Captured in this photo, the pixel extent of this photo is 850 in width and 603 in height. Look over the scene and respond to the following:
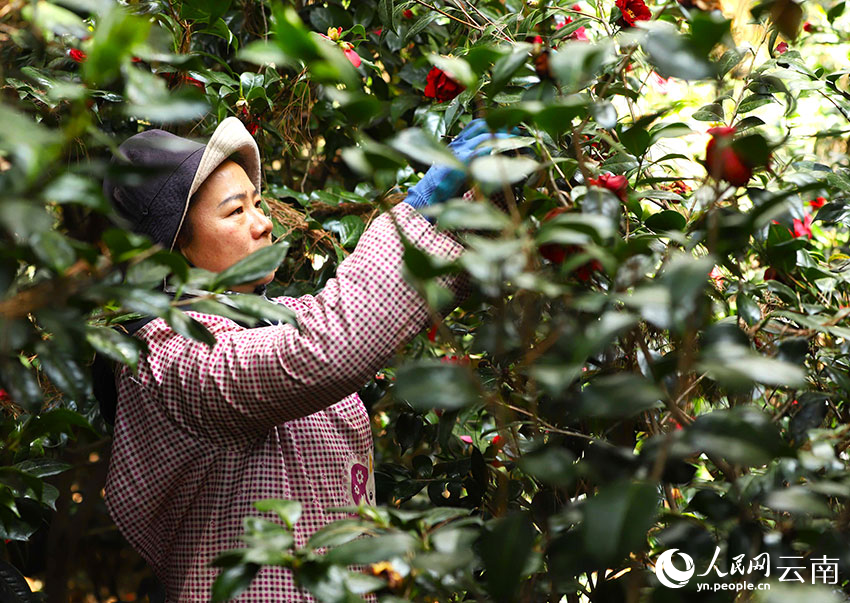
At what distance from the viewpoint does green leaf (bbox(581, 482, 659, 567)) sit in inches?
21.5

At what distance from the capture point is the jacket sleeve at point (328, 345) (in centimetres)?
100

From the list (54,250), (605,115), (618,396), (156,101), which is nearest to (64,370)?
(54,250)

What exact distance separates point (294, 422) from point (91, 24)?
2.89 feet

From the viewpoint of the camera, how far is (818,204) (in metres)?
1.92

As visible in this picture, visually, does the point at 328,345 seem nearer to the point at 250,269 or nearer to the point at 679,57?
the point at 250,269

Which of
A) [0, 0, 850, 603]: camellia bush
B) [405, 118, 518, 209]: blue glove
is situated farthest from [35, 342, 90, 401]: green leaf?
[405, 118, 518, 209]: blue glove

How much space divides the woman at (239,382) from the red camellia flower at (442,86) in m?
0.26

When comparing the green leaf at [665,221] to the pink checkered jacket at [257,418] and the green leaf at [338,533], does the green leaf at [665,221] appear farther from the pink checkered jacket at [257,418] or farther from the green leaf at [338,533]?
the green leaf at [338,533]

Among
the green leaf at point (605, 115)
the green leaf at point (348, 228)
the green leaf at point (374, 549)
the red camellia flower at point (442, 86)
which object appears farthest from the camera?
the green leaf at point (348, 228)

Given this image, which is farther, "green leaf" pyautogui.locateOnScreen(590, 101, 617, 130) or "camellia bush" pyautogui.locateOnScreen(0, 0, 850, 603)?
"green leaf" pyautogui.locateOnScreen(590, 101, 617, 130)

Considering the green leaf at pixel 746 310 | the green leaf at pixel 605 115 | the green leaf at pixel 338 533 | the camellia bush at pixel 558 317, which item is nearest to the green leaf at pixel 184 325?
the camellia bush at pixel 558 317

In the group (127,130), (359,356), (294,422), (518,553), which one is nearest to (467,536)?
(518,553)

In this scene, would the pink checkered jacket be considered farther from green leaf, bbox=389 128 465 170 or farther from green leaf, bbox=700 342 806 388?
green leaf, bbox=700 342 806 388

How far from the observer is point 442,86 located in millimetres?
1258
